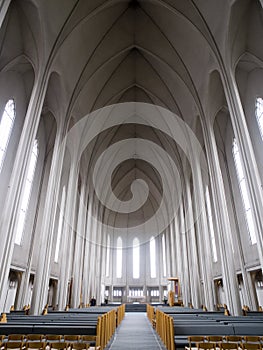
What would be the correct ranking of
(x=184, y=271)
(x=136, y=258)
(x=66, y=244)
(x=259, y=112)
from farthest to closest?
1. (x=136, y=258)
2. (x=184, y=271)
3. (x=66, y=244)
4. (x=259, y=112)

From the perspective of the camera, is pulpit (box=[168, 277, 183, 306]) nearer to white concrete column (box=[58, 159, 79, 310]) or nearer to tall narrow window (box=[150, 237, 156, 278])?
tall narrow window (box=[150, 237, 156, 278])

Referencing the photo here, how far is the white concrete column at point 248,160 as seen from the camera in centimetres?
932

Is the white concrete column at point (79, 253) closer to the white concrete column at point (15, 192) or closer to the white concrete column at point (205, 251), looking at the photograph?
the white concrete column at point (205, 251)

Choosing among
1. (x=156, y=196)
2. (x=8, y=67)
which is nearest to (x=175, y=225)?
(x=156, y=196)

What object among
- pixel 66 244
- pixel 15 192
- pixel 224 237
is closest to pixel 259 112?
pixel 224 237

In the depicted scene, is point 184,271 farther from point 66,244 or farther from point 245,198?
point 66,244

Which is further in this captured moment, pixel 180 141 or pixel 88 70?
pixel 180 141

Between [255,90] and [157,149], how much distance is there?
13.5 m

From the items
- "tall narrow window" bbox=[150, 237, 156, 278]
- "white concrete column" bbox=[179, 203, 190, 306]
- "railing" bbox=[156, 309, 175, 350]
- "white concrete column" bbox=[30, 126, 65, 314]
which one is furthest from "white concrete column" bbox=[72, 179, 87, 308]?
"tall narrow window" bbox=[150, 237, 156, 278]

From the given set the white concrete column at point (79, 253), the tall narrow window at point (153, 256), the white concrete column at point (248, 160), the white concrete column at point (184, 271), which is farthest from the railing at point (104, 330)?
the tall narrow window at point (153, 256)

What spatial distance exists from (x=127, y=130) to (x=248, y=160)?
1744cm

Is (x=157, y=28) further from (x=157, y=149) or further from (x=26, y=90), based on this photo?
(x=157, y=149)

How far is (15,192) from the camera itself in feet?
31.7

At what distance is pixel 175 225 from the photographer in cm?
2839
